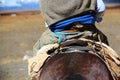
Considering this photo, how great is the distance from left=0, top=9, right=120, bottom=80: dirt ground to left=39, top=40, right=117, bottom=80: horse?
2.22m

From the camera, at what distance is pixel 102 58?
91.5 inches

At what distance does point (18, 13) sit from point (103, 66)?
191 inches

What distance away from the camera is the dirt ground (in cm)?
474

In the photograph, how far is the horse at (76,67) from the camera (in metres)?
2.13

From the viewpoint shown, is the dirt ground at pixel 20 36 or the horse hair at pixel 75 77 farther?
the dirt ground at pixel 20 36

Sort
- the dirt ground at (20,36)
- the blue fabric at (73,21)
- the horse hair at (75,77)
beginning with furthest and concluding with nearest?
the dirt ground at (20,36) → the blue fabric at (73,21) → the horse hair at (75,77)

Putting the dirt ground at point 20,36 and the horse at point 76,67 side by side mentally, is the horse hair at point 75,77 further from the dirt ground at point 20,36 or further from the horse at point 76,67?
the dirt ground at point 20,36

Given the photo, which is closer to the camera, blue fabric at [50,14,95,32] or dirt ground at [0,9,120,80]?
blue fabric at [50,14,95,32]

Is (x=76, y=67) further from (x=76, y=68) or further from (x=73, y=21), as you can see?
(x=73, y=21)

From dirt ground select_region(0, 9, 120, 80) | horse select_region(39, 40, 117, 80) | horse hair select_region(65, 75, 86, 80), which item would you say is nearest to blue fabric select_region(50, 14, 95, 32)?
horse select_region(39, 40, 117, 80)

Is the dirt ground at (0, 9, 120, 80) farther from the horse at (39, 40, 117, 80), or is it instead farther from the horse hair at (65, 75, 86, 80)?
the horse hair at (65, 75, 86, 80)

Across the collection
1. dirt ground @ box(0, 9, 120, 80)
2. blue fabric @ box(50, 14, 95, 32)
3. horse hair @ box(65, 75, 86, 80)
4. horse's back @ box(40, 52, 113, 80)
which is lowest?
dirt ground @ box(0, 9, 120, 80)

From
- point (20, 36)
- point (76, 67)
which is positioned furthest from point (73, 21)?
point (20, 36)

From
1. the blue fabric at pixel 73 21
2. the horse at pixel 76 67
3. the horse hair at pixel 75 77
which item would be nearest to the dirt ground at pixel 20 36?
the blue fabric at pixel 73 21
